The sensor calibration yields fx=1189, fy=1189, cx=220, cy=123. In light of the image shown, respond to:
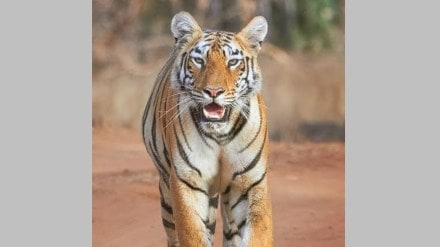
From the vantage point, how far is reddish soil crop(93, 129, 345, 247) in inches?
311

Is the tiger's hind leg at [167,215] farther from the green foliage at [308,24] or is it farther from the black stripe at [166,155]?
the green foliage at [308,24]

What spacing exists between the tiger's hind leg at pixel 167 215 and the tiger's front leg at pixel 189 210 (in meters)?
0.80

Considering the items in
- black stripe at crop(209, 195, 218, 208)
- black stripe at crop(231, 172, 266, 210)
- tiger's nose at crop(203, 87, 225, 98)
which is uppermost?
tiger's nose at crop(203, 87, 225, 98)

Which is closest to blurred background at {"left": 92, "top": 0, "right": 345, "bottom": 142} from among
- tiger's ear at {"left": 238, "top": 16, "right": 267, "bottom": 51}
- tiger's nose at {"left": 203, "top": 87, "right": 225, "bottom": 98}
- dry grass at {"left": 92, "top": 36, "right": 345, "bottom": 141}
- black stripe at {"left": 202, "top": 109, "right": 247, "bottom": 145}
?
dry grass at {"left": 92, "top": 36, "right": 345, "bottom": 141}

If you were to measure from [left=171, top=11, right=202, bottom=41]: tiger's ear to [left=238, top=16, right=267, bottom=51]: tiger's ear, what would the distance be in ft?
0.88

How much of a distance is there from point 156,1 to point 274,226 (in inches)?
66.4

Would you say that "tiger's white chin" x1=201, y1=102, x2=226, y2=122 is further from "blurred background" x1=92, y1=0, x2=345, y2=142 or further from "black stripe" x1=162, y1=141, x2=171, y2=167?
"blurred background" x1=92, y1=0, x2=345, y2=142

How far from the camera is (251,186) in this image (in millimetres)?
6879

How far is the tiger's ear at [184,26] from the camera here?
22.7 ft

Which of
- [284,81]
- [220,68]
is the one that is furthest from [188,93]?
[284,81]

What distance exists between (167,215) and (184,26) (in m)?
1.41

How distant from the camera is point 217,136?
680 cm

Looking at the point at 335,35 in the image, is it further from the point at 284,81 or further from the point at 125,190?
the point at 125,190

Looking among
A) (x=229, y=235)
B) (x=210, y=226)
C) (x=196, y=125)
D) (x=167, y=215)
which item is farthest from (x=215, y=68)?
(x=167, y=215)
